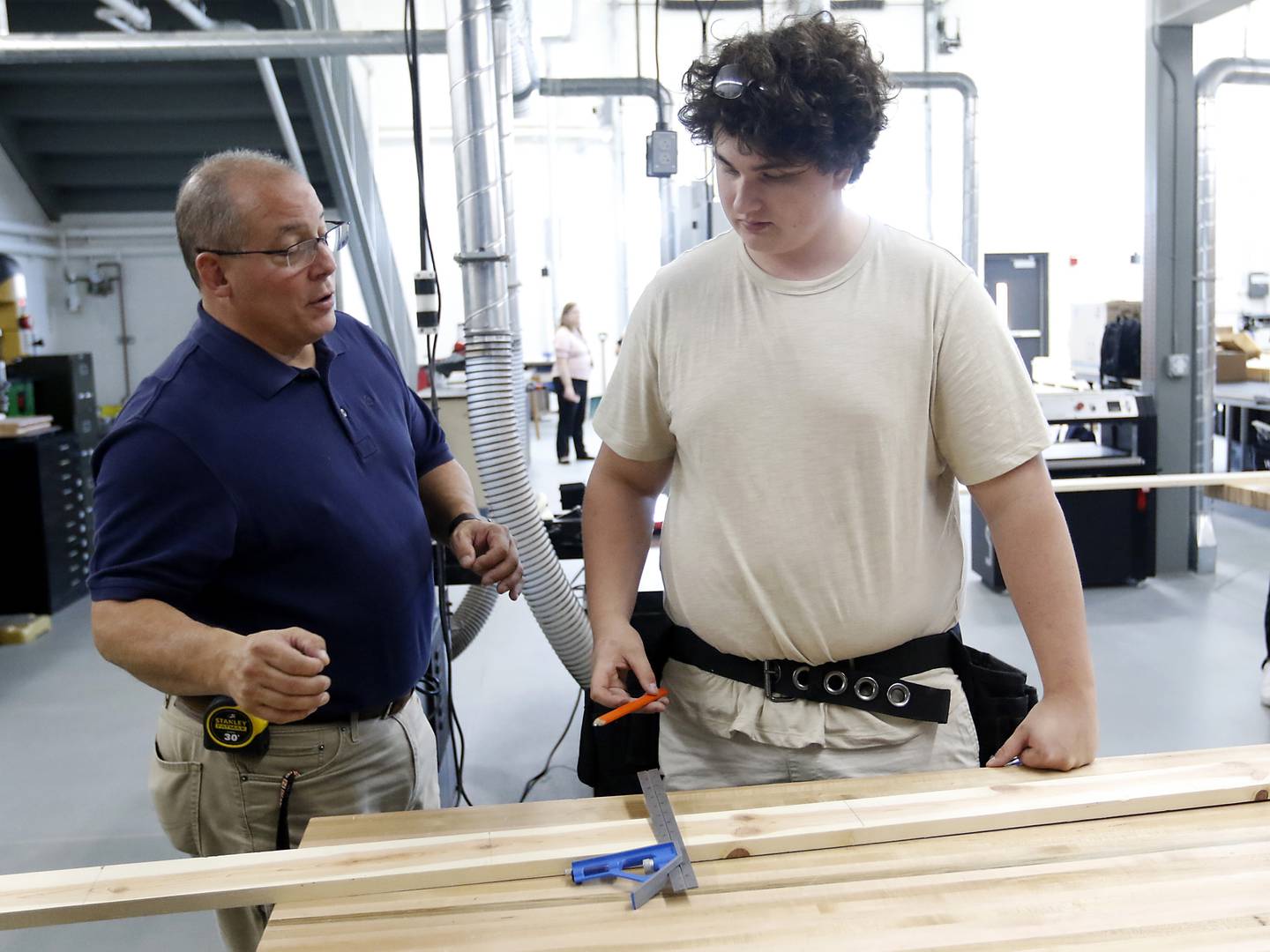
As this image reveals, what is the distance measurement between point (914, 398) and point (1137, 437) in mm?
4275

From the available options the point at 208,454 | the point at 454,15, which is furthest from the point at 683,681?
the point at 454,15

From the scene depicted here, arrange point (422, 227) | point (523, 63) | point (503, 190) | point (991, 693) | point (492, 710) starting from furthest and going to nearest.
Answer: point (523, 63), point (492, 710), point (503, 190), point (422, 227), point (991, 693)

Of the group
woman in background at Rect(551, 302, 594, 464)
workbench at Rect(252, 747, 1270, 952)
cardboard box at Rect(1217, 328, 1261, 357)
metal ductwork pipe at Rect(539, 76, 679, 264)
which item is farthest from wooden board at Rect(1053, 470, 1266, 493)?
woman in background at Rect(551, 302, 594, 464)

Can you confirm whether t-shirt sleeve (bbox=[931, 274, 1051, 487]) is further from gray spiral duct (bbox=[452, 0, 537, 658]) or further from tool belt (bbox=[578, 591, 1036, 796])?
gray spiral duct (bbox=[452, 0, 537, 658])

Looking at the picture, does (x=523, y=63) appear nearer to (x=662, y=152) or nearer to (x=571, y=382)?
(x=662, y=152)

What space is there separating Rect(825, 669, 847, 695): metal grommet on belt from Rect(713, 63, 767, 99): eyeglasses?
654 mm

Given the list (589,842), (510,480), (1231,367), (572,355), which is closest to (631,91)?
(510,480)

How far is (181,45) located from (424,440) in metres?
2.46

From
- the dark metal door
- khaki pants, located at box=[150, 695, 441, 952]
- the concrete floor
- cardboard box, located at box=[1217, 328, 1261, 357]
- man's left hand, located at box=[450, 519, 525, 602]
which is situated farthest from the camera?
the dark metal door

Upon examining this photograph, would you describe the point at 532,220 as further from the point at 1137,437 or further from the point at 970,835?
the point at 970,835

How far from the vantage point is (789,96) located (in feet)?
3.43

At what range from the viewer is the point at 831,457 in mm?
1134

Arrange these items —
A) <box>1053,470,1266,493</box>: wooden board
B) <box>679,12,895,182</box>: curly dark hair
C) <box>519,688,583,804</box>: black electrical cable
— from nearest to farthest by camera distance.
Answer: <box>679,12,895,182</box>: curly dark hair < <box>519,688,583,804</box>: black electrical cable < <box>1053,470,1266,493</box>: wooden board

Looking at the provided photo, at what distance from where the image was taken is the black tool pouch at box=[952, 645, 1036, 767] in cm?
124
